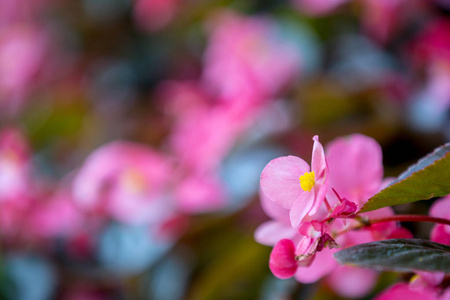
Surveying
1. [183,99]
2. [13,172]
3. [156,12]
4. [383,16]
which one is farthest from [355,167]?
[156,12]

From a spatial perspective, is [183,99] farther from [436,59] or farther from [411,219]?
[411,219]

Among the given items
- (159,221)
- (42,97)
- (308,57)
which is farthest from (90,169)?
(42,97)

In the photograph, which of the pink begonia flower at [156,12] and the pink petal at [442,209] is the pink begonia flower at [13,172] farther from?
the pink petal at [442,209]

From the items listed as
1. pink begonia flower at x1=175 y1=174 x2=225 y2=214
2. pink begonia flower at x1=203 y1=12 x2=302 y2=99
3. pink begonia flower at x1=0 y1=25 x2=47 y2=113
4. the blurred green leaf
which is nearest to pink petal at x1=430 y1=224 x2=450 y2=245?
the blurred green leaf

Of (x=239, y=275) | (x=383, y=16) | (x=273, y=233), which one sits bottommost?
(x=239, y=275)

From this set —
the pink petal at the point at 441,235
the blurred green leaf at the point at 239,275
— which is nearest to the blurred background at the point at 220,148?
the blurred green leaf at the point at 239,275

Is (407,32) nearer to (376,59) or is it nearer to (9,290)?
(376,59)

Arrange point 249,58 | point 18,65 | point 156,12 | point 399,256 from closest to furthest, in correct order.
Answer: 1. point 399,256
2. point 249,58
3. point 156,12
4. point 18,65

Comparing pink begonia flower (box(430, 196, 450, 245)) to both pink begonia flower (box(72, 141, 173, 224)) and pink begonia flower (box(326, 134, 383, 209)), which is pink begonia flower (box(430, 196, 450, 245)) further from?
pink begonia flower (box(72, 141, 173, 224))

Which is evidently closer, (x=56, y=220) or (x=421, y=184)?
(x=421, y=184)
